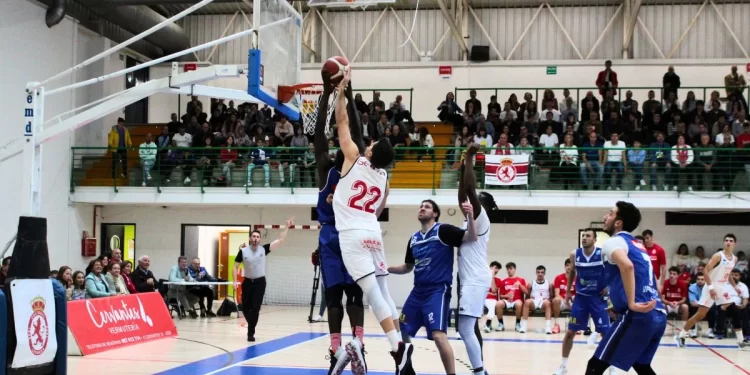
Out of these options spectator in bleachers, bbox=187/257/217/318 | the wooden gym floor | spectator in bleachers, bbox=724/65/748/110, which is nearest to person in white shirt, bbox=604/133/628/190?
the wooden gym floor

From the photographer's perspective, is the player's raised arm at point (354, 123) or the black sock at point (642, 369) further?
the player's raised arm at point (354, 123)

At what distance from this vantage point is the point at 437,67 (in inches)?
1011

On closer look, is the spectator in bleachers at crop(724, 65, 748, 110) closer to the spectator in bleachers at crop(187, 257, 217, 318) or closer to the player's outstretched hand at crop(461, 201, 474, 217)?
the spectator in bleachers at crop(187, 257, 217, 318)

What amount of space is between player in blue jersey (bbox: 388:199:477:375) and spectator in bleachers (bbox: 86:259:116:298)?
784 centimetres

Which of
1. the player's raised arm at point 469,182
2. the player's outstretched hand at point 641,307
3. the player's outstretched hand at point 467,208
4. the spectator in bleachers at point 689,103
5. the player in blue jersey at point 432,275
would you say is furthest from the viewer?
the spectator in bleachers at point 689,103

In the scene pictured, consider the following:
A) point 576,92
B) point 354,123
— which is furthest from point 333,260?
point 576,92

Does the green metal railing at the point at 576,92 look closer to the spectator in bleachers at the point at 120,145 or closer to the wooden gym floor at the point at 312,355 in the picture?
the spectator in bleachers at the point at 120,145

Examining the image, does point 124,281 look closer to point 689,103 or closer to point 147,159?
point 147,159

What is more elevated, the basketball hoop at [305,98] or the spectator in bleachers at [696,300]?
the basketball hoop at [305,98]

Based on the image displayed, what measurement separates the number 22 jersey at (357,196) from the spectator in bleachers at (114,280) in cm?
879

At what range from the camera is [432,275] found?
772 centimetres

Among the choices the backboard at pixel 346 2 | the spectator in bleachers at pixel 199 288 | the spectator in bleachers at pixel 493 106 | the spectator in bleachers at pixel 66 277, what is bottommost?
the spectator in bleachers at pixel 199 288

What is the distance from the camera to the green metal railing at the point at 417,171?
757 inches

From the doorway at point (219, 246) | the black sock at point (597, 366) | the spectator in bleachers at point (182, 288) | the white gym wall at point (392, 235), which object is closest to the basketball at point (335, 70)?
the black sock at point (597, 366)
